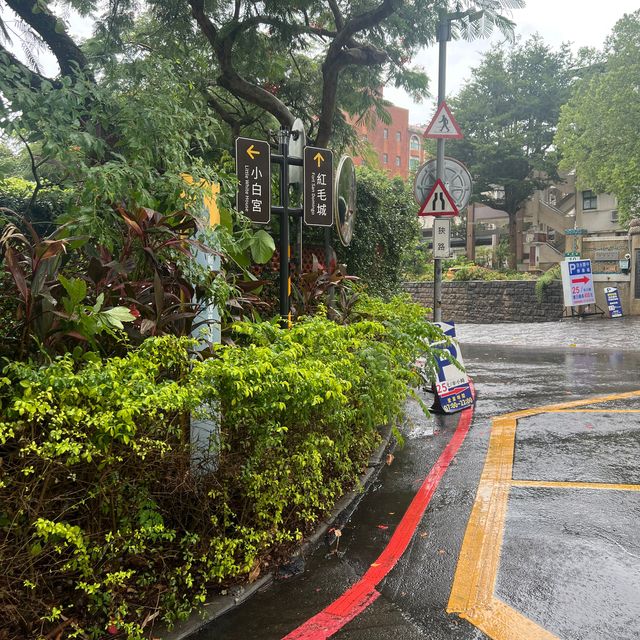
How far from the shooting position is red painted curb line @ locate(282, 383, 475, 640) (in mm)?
2969

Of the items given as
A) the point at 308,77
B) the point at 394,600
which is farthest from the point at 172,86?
the point at 308,77

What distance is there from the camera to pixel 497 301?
25219 mm

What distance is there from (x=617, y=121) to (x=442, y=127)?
1830 cm

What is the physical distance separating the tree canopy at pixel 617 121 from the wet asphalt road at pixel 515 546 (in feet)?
62.1

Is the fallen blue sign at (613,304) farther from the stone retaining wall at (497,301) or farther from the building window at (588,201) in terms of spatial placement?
the building window at (588,201)

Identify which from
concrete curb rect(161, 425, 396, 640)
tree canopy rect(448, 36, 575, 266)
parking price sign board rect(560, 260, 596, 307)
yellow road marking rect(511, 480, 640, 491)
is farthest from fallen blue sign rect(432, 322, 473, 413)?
tree canopy rect(448, 36, 575, 266)

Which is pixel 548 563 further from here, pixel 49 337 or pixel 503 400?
pixel 503 400

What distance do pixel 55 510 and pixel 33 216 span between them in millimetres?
8417

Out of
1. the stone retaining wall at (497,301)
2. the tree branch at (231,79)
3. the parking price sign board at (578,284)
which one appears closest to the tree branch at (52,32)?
the tree branch at (231,79)

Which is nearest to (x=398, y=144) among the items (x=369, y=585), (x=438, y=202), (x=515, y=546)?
(x=438, y=202)

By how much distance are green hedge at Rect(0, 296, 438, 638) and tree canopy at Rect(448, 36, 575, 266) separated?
36.6 metres

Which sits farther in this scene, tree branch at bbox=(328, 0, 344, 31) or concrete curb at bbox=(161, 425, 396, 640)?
tree branch at bbox=(328, 0, 344, 31)

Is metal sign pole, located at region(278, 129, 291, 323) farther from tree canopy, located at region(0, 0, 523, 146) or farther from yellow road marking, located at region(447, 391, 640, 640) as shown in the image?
tree canopy, located at region(0, 0, 523, 146)

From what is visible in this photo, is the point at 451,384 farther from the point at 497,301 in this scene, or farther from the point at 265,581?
the point at 497,301
